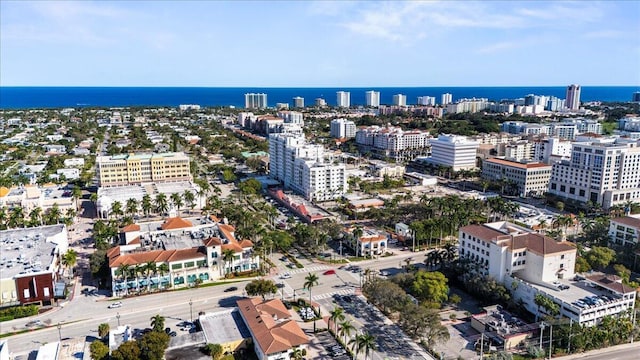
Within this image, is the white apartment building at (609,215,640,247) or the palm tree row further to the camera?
the palm tree row

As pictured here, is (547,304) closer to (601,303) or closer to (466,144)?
(601,303)

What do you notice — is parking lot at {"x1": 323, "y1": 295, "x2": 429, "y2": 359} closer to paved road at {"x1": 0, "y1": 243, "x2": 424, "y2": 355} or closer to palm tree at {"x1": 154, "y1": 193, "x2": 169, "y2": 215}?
paved road at {"x1": 0, "y1": 243, "x2": 424, "y2": 355}

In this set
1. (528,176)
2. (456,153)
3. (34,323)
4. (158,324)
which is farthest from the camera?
(456,153)

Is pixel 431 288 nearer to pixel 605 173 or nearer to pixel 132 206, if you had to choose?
pixel 132 206

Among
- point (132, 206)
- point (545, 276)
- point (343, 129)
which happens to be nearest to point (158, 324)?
point (545, 276)

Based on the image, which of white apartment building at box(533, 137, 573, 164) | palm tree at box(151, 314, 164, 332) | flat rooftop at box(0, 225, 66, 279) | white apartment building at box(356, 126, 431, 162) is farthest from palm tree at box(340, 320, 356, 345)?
white apartment building at box(356, 126, 431, 162)

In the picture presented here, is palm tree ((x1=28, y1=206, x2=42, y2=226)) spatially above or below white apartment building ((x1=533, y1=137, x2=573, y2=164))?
below

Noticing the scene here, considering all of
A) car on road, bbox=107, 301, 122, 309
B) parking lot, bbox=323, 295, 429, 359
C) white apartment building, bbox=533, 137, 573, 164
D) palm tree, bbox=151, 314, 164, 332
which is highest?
white apartment building, bbox=533, 137, 573, 164

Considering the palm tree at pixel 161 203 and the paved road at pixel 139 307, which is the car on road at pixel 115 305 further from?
the palm tree at pixel 161 203
